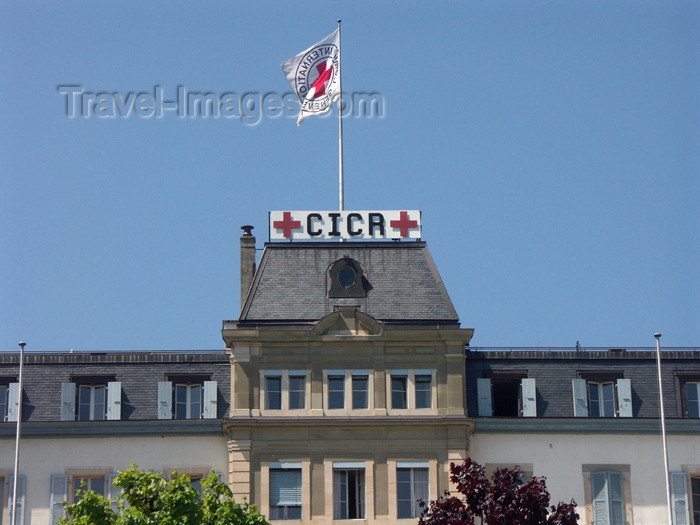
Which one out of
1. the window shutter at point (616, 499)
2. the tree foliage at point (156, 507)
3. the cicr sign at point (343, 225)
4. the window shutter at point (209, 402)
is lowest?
the tree foliage at point (156, 507)

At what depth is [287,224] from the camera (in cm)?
8806

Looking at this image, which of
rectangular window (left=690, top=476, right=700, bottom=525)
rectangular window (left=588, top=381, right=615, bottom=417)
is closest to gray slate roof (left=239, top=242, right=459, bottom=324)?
rectangular window (left=588, top=381, right=615, bottom=417)

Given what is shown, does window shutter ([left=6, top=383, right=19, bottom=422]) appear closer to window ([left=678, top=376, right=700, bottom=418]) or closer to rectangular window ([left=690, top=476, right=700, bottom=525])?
window ([left=678, top=376, right=700, bottom=418])

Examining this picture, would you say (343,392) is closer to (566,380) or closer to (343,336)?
(343,336)

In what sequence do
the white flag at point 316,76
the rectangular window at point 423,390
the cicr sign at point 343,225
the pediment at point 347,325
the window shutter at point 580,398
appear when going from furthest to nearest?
the white flag at point 316,76 < the cicr sign at point 343,225 < the window shutter at point 580,398 < the pediment at point 347,325 < the rectangular window at point 423,390

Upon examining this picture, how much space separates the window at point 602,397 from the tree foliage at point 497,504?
10182 millimetres

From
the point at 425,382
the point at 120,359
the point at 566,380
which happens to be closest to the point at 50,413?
the point at 120,359

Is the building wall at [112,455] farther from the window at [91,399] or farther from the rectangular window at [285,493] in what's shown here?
the rectangular window at [285,493]

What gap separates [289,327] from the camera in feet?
276

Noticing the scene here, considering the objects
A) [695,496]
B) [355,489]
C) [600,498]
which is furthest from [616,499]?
[355,489]

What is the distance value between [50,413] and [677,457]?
29.4 metres

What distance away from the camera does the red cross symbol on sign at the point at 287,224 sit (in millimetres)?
88000

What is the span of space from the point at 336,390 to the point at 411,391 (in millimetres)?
3466

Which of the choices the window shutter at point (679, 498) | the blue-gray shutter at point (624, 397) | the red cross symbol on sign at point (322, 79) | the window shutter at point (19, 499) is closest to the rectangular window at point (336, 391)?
the blue-gray shutter at point (624, 397)
